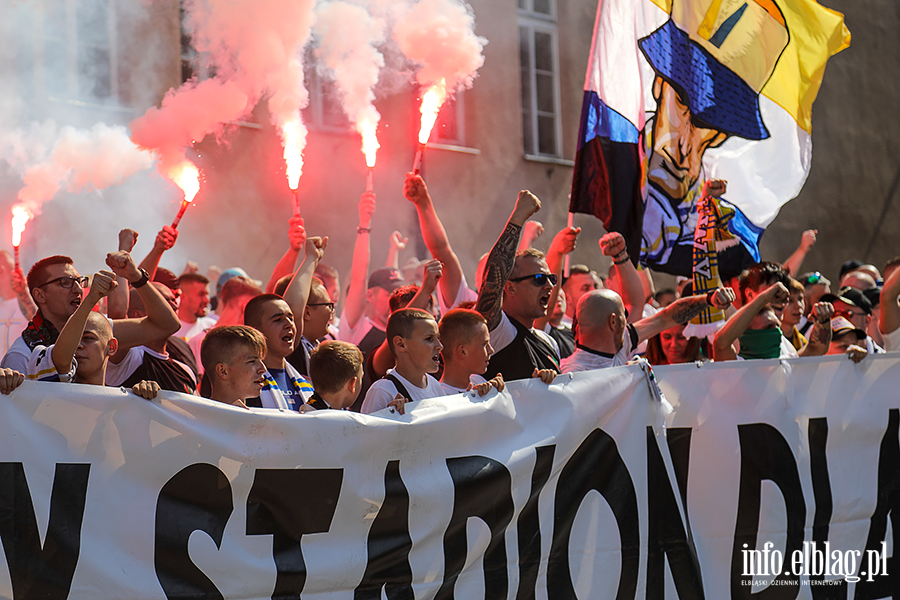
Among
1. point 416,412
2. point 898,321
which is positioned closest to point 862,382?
point 898,321

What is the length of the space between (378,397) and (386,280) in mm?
2078

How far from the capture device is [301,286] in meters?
4.36

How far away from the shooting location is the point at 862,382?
4297mm

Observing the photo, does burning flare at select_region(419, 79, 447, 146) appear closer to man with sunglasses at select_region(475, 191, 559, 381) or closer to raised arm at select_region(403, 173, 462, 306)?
raised arm at select_region(403, 173, 462, 306)

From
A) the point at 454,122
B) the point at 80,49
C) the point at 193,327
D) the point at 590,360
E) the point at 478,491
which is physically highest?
the point at 80,49

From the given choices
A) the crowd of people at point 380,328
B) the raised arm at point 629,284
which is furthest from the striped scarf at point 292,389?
the raised arm at point 629,284

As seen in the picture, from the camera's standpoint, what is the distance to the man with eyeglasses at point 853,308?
18.8ft

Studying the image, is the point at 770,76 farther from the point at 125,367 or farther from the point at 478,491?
the point at 125,367

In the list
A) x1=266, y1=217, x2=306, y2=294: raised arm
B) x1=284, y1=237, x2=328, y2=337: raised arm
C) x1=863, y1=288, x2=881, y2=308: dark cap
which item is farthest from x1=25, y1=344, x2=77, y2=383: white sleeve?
x1=863, y1=288, x2=881, y2=308: dark cap

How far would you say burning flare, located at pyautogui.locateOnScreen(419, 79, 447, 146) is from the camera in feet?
15.4

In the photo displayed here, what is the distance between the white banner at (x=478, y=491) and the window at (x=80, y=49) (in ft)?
20.6

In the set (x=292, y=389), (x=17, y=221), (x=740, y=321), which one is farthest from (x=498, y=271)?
(x=17, y=221)

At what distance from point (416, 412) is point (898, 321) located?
11.7 feet

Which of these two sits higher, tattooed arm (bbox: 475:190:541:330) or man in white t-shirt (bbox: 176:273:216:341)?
tattooed arm (bbox: 475:190:541:330)
